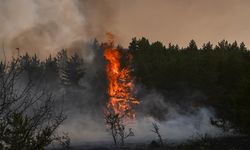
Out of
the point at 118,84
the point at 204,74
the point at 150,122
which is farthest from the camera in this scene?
the point at 118,84

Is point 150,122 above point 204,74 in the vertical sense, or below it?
below

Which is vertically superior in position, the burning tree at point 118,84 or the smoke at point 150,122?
the burning tree at point 118,84

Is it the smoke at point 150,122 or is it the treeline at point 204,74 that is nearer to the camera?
the treeline at point 204,74

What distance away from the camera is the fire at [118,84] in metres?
108

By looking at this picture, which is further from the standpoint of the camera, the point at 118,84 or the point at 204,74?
the point at 118,84

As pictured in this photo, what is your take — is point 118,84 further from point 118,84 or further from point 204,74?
point 204,74

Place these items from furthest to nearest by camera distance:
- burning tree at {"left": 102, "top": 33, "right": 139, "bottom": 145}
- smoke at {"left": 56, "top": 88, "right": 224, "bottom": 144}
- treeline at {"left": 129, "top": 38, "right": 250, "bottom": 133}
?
burning tree at {"left": 102, "top": 33, "right": 139, "bottom": 145}
smoke at {"left": 56, "top": 88, "right": 224, "bottom": 144}
treeline at {"left": 129, "top": 38, "right": 250, "bottom": 133}

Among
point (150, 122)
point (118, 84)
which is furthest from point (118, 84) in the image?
point (150, 122)

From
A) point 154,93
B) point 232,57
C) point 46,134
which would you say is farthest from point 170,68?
point 46,134

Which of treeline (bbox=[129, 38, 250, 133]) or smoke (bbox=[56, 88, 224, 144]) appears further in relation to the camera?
smoke (bbox=[56, 88, 224, 144])

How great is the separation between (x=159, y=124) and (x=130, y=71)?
15.0 meters

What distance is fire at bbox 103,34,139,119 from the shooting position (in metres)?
108

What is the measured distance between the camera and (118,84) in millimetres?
111688

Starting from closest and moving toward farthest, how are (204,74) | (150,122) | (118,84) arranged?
(204,74), (150,122), (118,84)
